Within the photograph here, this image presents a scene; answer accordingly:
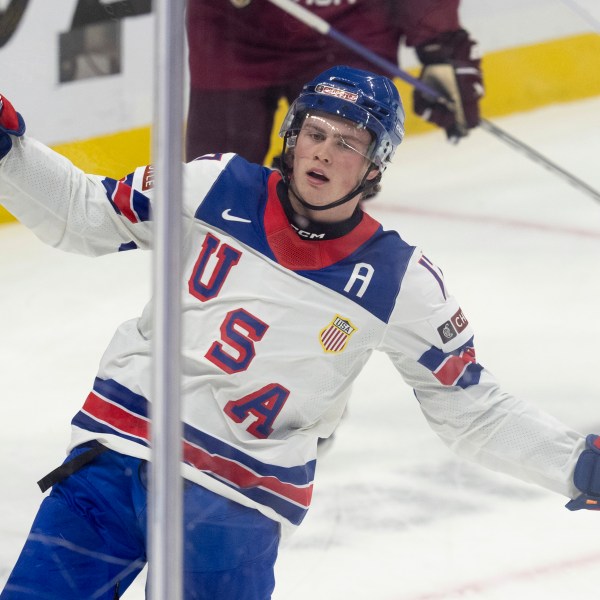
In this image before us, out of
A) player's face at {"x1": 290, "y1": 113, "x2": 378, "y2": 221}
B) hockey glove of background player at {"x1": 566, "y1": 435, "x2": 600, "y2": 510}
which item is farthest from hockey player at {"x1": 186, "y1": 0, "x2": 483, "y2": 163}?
hockey glove of background player at {"x1": 566, "y1": 435, "x2": 600, "y2": 510}

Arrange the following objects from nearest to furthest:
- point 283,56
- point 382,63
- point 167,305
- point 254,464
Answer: point 167,305 < point 254,464 < point 283,56 < point 382,63

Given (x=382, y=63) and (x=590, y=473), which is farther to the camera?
(x=382, y=63)

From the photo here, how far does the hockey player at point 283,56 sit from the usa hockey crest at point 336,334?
9.6 inches

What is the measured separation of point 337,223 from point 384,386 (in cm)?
34

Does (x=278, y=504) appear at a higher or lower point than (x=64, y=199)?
lower

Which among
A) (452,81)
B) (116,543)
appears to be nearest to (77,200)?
(116,543)

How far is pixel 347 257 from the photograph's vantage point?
1.53 metres

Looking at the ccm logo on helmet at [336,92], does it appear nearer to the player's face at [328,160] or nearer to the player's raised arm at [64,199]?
the player's face at [328,160]

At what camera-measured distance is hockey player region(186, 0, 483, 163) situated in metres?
1.51

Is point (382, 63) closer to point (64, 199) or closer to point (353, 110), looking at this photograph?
point (353, 110)

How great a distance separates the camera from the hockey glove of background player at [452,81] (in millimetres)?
2137

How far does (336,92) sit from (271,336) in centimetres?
29

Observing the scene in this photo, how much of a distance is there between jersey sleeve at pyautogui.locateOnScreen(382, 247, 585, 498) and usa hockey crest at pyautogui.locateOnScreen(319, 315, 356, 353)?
57 mm

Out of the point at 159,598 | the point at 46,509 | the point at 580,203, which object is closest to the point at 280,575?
the point at 46,509
